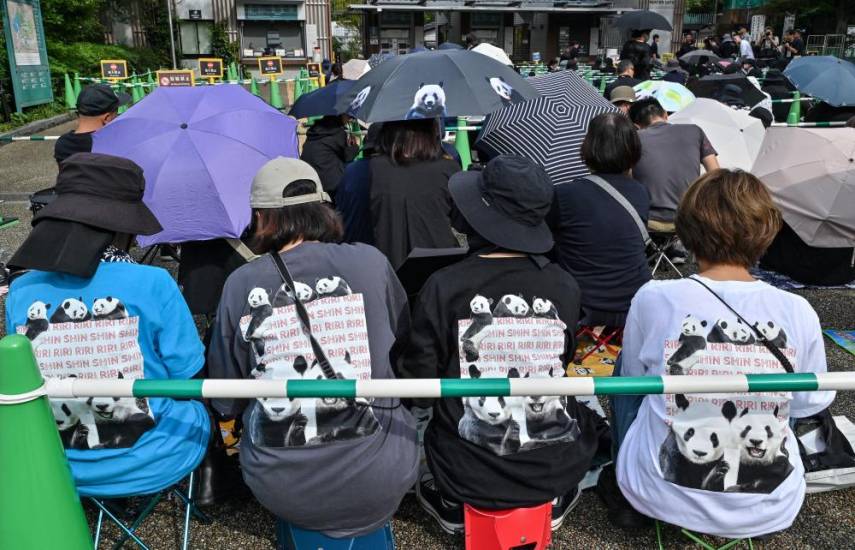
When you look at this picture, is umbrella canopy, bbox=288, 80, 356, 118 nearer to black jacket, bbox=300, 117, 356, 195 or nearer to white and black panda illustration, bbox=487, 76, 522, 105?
black jacket, bbox=300, 117, 356, 195

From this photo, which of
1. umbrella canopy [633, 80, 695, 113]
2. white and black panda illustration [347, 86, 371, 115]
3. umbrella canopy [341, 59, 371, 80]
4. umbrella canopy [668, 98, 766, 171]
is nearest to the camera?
white and black panda illustration [347, 86, 371, 115]

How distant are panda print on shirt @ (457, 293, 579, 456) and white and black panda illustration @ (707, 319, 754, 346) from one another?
19.7 inches

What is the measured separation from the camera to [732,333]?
2.19m

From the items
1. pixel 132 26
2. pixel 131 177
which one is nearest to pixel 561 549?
pixel 131 177

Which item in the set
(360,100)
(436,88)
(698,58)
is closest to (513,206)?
(436,88)

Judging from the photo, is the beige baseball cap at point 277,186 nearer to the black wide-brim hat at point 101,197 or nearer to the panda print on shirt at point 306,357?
the panda print on shirt at point 306,357

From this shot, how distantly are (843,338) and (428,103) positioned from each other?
3.29m

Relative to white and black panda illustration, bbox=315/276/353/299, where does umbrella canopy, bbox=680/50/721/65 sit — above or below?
above

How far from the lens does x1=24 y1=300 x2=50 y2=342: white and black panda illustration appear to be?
7.57 ft

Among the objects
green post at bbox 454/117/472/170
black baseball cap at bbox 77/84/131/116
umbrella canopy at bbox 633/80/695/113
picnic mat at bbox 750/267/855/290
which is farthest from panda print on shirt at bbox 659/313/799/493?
green post at bbox 454/117/472/170

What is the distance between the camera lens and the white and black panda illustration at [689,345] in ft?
7.27

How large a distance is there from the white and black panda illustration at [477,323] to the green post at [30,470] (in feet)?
4.18

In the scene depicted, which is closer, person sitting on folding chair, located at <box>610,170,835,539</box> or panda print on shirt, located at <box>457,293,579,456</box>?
person sitting on folding chair, located at <box>610,170,835,539</box>

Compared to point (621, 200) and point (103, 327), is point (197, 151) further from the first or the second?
point (621, 200)
